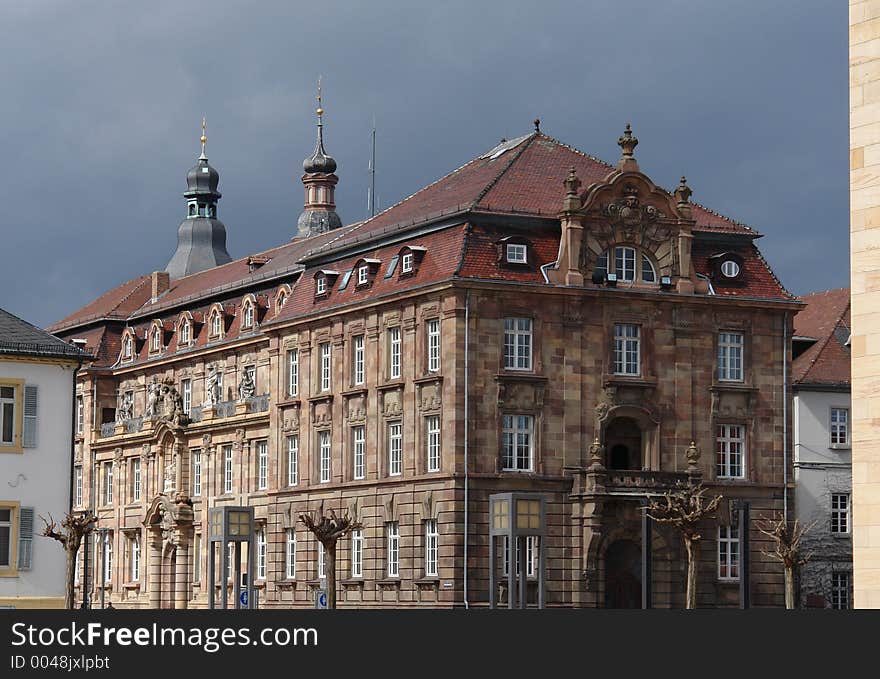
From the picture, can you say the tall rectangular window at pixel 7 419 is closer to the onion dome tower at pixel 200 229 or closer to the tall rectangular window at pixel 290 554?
the tall rectangular window at pixel 290 554

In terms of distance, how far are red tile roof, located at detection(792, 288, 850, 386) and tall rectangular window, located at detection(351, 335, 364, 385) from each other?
61.3 ft

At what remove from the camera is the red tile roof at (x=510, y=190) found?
277 feet

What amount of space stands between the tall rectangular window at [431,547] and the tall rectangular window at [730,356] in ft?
42.8

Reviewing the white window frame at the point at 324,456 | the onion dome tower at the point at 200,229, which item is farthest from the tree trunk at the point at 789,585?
the onion dome tower at the point at 200,229

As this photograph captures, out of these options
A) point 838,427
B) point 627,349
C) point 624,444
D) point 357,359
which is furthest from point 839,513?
point 357,359

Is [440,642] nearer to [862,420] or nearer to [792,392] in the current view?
[862,420]

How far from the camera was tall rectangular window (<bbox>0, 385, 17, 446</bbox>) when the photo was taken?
5897cm

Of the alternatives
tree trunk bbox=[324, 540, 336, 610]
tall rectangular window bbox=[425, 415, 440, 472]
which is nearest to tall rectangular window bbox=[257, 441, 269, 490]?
tall rectangular window bbox=[425, 415, 440, 472]

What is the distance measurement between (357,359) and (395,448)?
16.1 feet

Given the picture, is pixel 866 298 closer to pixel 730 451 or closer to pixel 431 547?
pixel 431 547

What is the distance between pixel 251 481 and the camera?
9931 cm

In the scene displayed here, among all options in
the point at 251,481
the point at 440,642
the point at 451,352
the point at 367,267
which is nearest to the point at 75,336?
the point at 251,481

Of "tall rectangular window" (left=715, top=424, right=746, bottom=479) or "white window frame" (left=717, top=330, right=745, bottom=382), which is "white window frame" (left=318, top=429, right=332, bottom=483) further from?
"white window frame" (left=717, top=330, right=745, bottom=382)

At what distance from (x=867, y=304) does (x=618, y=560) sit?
1756 inches
